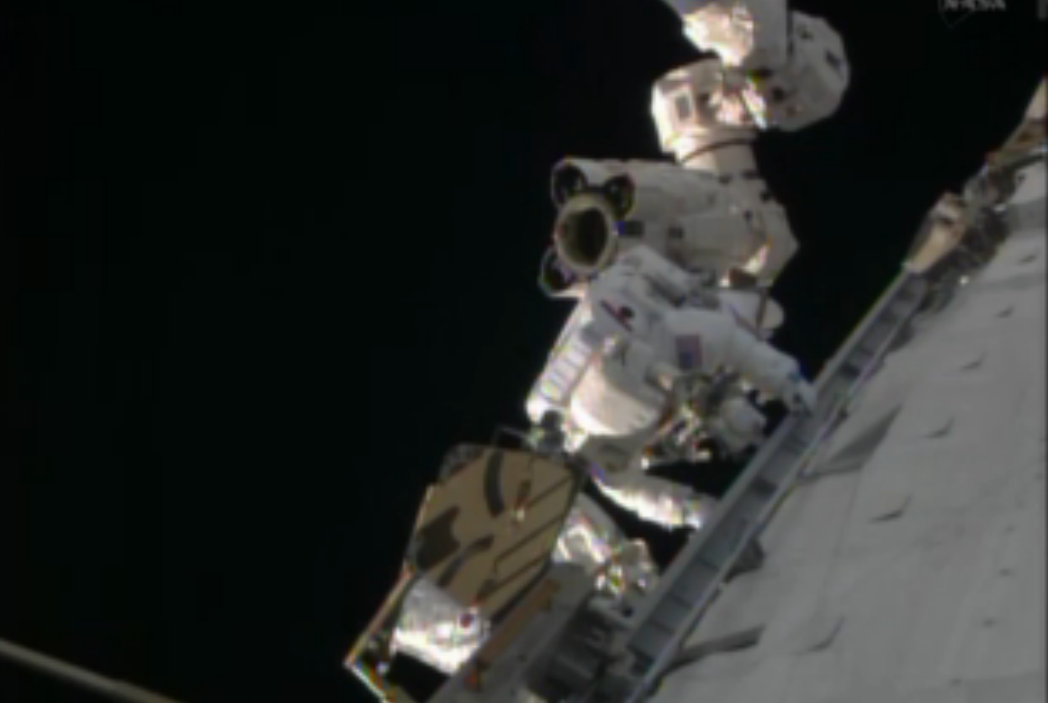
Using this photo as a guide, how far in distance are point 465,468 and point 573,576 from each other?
575mm

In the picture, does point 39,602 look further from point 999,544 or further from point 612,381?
point 999,544

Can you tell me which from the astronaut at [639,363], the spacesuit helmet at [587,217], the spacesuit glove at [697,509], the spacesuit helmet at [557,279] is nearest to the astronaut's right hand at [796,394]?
the astronaut at [639,363]

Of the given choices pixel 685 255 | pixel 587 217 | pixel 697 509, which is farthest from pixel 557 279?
pixel 697 509

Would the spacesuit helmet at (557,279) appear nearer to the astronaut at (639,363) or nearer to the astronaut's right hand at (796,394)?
the astronaut at (639,363)

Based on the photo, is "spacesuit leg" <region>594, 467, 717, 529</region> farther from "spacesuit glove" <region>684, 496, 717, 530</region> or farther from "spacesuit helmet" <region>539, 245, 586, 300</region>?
"spacesuit helmet" <region>539, 245, 586, 300</region>

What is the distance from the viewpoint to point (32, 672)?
1296 mm

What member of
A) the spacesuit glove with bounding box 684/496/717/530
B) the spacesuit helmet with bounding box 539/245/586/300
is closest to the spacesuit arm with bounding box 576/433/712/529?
the spacesuit glove with bounding box 684/496/717/530

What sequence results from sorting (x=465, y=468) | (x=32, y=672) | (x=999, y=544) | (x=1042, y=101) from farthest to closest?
1. (x=1042, y=101)
2. (x=465, y=468)
3. (x=999, y=544)
4. (x=32, y=672)

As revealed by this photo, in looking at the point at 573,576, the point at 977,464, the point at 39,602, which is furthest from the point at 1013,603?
the point at 39,602

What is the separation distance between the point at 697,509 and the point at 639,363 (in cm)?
88

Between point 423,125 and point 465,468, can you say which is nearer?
point 423,125

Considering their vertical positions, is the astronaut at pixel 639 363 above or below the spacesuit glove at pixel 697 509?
above

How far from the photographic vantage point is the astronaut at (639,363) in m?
4.83

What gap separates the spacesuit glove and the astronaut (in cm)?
33
